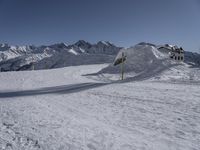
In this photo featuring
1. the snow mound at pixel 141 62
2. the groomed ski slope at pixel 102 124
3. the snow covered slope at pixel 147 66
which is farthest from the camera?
the snow mound at pixel 141 62

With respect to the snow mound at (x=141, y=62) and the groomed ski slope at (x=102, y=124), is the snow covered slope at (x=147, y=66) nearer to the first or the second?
the snow mound at (x=141, y=62)

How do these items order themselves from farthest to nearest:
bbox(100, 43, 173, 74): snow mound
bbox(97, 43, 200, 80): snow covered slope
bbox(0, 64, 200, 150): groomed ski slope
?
1. bbox(100, 43, 173, 74): snow mound
2. bbox(97, 43, 200, 80): snow covered slope
3. bbox(0, 64, 200, 150): groomed ski slope

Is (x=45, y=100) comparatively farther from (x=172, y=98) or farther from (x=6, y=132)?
(x=172, y=98)

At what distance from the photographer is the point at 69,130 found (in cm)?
662

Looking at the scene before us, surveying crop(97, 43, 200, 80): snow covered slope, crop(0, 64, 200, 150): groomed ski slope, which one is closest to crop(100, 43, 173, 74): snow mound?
crop(97, 43, 200, 80): snow covered slope

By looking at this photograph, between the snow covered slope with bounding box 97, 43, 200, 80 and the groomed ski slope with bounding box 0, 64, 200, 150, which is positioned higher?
the snow covered slope with bounding box 97, 43, 200, 80

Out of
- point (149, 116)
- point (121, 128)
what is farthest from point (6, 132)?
point (149, 116)

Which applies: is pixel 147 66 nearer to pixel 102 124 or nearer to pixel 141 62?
pixel 141 62

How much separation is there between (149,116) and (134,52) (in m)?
29.8

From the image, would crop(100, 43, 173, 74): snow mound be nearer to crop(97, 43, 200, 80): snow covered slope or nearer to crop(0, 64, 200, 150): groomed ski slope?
crop(97, 43, 200, 80): snow covered slope

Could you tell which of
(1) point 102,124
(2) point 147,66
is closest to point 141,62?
(2) point 147,66

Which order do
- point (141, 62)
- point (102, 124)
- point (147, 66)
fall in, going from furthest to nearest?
point (141, 62)
point (147, 66)
point (102, 124)

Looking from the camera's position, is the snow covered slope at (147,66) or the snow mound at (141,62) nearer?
the snow covered slope at (147,66)

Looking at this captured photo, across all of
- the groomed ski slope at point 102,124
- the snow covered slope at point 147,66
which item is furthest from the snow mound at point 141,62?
the groomed ski slope at point 102,124
